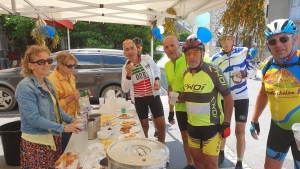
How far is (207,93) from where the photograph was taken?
7.18ft

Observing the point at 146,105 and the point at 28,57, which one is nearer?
the point at 28,57

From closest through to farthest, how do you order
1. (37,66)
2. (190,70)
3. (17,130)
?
1. (37,66)
2. (190,70)
3. (17,130)

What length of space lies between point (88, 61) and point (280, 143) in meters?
5.89

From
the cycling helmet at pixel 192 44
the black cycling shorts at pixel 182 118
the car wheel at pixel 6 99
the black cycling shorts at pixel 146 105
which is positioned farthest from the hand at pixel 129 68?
the car wheel at pixel 6 99

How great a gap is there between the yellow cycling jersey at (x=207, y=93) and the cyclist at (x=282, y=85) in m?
0.44

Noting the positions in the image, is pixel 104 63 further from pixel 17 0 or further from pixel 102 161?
pixel 102 161

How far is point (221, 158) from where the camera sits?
349cm

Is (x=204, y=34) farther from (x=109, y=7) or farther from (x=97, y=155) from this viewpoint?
(x=97, y=155)

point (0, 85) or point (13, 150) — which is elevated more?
point (0, 85)

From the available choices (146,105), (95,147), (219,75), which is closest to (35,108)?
(95,147)

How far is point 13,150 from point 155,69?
2.66 m

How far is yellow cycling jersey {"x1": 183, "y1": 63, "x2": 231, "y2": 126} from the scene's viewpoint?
2.19 m

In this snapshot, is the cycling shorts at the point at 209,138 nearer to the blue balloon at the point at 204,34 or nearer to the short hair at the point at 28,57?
the short hair at the point at 28,57

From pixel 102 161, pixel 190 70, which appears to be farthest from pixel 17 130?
pixel 190 70
